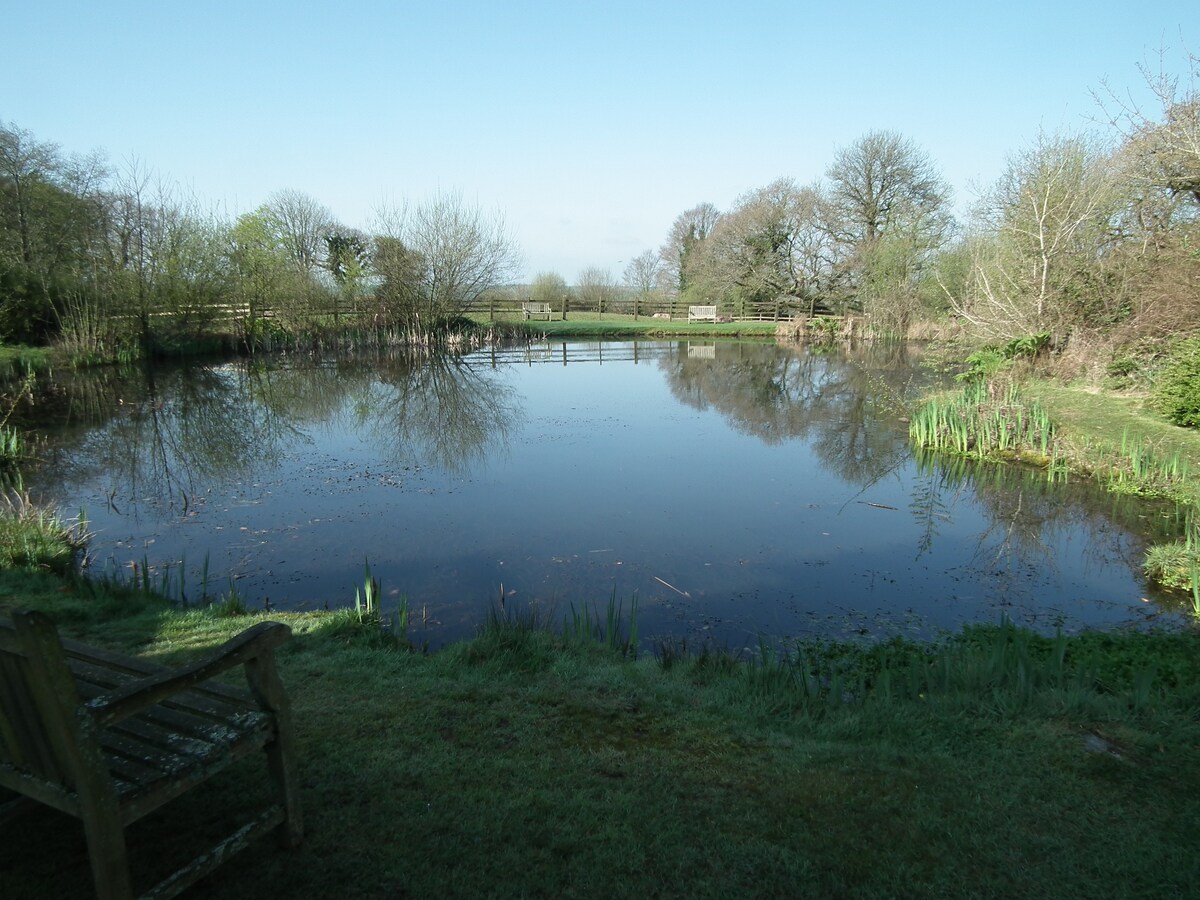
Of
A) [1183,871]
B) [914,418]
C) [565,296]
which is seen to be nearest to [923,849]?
[1183,871]

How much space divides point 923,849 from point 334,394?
16603 mm

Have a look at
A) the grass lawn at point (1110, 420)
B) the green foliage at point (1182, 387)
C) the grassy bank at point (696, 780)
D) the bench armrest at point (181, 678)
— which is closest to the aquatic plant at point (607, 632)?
the grassy bank at point (696, 780)

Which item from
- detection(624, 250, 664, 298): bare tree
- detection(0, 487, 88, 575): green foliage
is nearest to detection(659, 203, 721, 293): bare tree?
detection(624, 250, 664, 298): bare tree

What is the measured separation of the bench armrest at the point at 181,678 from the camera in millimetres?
1856

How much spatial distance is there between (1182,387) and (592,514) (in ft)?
28.8

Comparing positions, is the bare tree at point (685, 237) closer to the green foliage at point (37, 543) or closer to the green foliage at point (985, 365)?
the green foliage at point (985, 365)

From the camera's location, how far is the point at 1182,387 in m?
10.1

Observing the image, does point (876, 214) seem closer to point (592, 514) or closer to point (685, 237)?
point (685, 237)

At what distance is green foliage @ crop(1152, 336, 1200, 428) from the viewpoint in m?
9.88

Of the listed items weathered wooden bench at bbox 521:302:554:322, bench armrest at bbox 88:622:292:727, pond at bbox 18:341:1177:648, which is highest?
weathered wooden bench at bbox 521:302:554:322

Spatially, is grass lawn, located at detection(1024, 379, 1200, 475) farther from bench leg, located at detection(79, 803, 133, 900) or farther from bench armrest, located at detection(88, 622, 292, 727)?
bench leg, located at detection(79, 803, 133, 900)

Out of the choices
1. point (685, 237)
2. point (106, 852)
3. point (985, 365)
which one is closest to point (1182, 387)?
point (985, 365)

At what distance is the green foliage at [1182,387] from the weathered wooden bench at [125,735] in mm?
12097

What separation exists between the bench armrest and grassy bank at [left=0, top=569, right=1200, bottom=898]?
2.41ft
